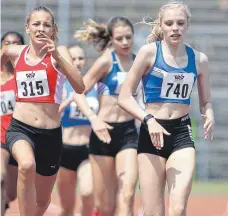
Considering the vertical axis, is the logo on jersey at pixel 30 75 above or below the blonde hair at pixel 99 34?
below

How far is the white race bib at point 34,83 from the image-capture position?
760 cm

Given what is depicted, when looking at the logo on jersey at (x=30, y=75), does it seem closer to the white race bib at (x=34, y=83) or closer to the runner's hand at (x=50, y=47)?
the white race bib at (x=34, y=83)

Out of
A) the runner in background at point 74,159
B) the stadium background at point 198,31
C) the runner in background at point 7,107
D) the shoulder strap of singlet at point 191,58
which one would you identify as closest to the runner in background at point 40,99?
the shoulder strap of singlet at point 191,58

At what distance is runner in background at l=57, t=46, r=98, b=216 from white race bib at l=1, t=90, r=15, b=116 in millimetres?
646

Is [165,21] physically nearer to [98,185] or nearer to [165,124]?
[165,124]

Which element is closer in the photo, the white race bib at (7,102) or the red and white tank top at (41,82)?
the red and white tank top at (41,82)

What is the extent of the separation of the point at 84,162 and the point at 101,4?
10.1m

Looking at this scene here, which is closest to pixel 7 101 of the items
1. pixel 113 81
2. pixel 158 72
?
pixel 113 81

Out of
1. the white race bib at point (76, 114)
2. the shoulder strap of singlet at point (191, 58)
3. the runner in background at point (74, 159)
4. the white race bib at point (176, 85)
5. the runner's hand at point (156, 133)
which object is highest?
the shoulder strap of singlet at point (191, 58)

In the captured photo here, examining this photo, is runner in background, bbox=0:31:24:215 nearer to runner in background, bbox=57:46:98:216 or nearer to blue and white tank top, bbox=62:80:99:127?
runner in background, bbox=57:46:98:216

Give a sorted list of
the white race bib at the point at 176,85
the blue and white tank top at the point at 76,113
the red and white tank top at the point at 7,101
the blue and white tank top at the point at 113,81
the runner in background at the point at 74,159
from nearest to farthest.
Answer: the white race bib at the point at 176,85 < the blue and white tank top at the point at 113,81 < the red and white tank top at the point at 7,101 < the runner in background at the point at 74,159 < the blue and white tank top at the point at 76,113

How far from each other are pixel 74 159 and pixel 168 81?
3234 mm

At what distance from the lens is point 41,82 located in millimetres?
7598

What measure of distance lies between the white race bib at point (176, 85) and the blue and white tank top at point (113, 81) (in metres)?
2.09
